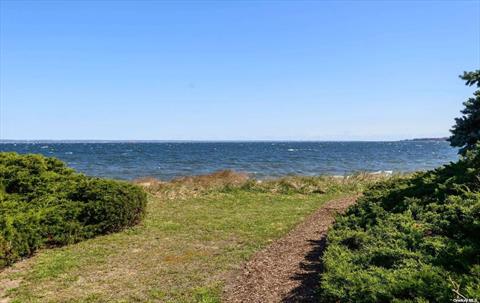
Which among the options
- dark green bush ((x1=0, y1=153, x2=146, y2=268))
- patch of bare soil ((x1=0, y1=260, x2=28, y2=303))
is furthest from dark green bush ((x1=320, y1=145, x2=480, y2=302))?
dark green bush ((x1=0, y1=153, x2=146, y2=268))

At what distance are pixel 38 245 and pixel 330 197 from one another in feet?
40.7

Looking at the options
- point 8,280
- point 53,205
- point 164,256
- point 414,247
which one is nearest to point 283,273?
point 414,247

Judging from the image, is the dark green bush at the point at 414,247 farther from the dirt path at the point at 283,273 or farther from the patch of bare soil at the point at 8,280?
the patch of bare soil at the point at 8,280

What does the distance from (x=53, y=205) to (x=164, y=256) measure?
11.6ft

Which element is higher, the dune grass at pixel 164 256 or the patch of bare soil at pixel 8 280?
the dune grass at pixel 164 256

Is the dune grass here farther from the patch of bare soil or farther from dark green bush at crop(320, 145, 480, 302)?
dark green bush at crop(320, 145, 480, 302)

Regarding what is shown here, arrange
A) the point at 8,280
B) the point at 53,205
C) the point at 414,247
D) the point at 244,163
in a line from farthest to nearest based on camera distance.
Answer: the point at 244,163 → the point at 53,205 → the point at 8,280 → the point at 414,247

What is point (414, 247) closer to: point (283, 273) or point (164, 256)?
point (283, 273)

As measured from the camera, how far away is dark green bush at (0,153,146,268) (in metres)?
8.70

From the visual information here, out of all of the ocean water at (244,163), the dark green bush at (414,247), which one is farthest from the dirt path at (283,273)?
the ocean water at (244,163)

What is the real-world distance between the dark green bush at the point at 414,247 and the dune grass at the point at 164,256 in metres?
2.30

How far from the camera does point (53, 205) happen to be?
10016 millimetres

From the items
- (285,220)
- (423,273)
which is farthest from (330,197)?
(423,273)

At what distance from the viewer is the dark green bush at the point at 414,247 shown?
3900 mm
